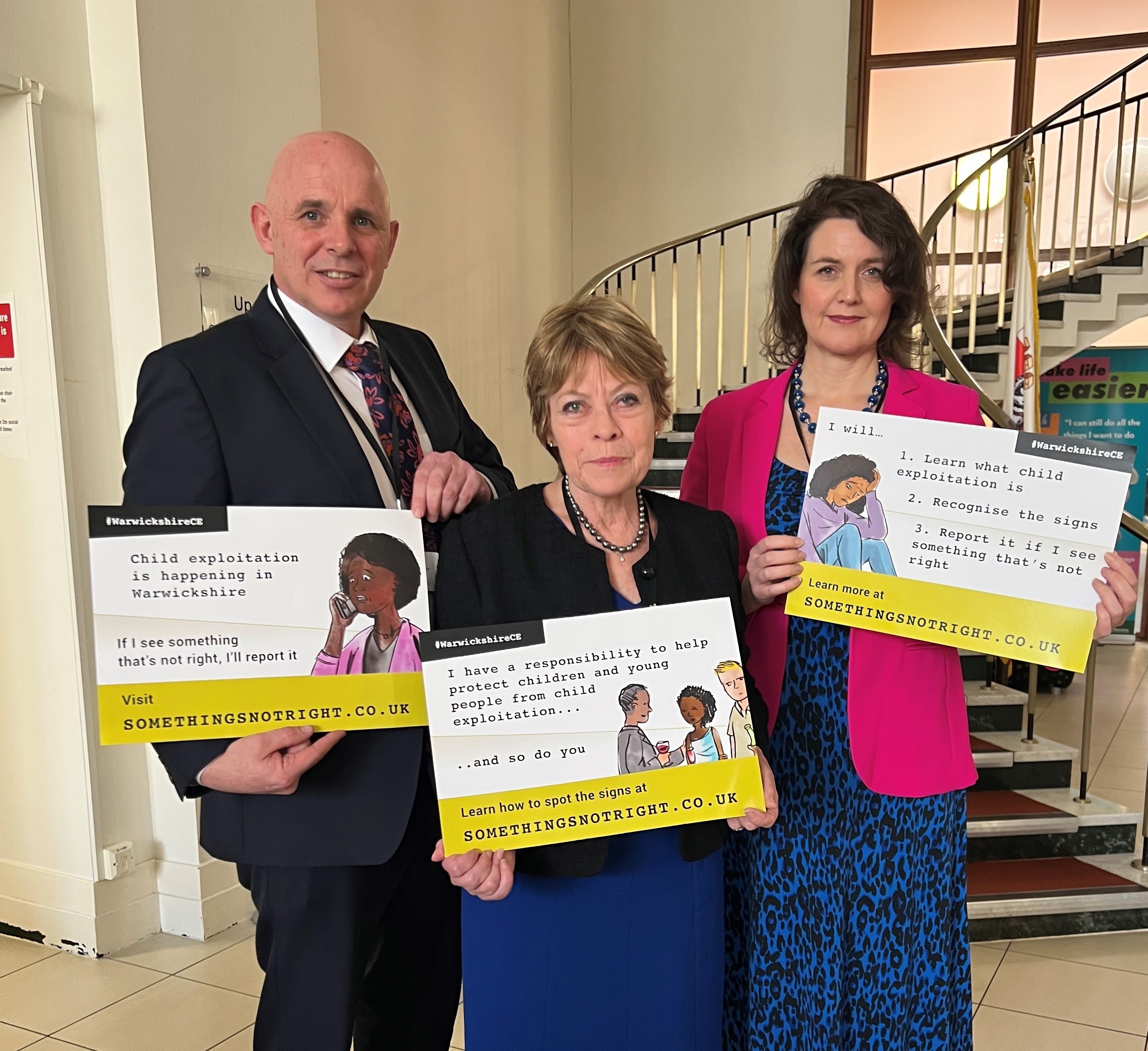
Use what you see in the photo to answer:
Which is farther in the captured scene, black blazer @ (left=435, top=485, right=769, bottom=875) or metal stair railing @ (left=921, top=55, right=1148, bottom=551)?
metal stair railing @ (left=921, top=55, right=1148, bottom=551)

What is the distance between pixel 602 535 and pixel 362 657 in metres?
0.37

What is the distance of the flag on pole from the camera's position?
14.9ft

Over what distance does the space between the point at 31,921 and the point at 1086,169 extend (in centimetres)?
846

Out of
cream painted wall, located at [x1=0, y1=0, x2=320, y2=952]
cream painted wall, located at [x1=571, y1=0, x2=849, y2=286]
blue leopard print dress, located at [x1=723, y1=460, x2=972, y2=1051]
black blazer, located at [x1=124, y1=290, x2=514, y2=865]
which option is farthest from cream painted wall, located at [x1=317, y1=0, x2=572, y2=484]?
blue leopard print dress, located at [x1=723, y1=460, x2=972, y2=1051]

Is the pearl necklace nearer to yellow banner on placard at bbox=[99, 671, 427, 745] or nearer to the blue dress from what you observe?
the blue dress

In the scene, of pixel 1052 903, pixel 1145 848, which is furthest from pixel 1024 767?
pixel 1052 903

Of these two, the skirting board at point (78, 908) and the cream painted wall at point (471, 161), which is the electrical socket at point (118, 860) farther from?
the cream painted wall at point (471, 161)

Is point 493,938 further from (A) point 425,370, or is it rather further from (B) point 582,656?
(A) point 425,370

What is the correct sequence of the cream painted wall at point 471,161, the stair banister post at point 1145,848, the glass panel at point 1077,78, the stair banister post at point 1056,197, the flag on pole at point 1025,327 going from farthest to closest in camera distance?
the glass panel at point 1077,78 < the stair banister post at point 1056,197 < the cream painted wall at point 471,161 < the flag on pole at point 1025,327 < the stair banister post at point 1145,848

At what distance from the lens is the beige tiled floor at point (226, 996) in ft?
8.27

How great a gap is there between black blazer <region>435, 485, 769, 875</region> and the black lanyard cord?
158 millimetres

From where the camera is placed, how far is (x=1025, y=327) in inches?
182

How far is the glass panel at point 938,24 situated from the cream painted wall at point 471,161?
8.66 ft

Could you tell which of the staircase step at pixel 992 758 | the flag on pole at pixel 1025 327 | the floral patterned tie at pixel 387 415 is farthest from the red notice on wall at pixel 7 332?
the flag on pole at pixel 1025 327
